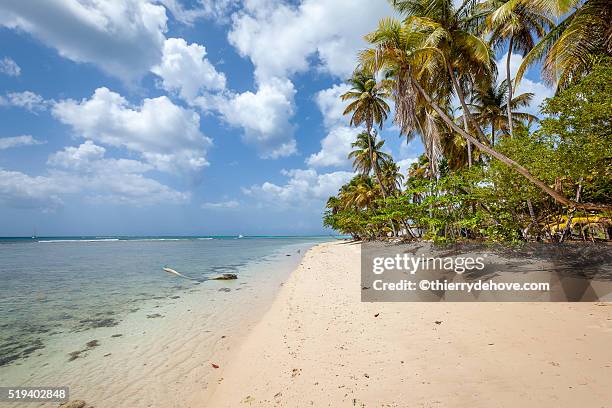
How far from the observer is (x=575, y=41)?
8375mm

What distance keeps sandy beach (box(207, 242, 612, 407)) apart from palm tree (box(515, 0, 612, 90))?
271 inches

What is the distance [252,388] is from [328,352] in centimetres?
144

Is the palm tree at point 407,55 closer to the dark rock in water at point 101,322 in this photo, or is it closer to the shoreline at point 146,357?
the shoreline at point 146,357

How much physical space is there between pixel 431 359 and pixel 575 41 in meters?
10.9

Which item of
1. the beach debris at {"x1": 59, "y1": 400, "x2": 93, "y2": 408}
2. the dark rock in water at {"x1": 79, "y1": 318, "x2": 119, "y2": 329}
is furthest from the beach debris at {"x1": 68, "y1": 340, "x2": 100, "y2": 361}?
the beach debris at {"x1": 59, "y1": 400, "x2": 93, "y2": 408}

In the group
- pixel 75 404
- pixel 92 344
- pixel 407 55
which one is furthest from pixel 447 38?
pixel 92 344

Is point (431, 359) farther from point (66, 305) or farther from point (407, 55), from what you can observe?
point (66, 305)

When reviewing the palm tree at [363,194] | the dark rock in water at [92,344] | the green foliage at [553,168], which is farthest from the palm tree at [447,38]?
the palm tree at [363,194]

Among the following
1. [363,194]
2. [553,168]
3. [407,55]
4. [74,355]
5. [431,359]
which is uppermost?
[407,55]

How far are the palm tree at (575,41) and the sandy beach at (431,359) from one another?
688 cm

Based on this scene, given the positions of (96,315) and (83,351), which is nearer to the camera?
(83,351)

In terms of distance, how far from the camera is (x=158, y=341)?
256 inches

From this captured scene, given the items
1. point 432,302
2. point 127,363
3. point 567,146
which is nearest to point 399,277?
point 432,302

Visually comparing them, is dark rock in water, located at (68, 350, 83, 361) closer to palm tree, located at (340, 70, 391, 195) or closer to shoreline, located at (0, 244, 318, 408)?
shoreline, located at (0, 244, 318, 408)
